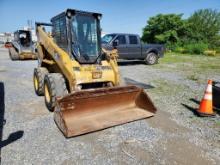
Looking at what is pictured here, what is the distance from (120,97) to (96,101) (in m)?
0.59

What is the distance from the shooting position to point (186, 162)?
316 cm

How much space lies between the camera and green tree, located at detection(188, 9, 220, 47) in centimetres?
3261

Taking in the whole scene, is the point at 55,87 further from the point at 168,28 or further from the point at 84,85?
the point at 168,28

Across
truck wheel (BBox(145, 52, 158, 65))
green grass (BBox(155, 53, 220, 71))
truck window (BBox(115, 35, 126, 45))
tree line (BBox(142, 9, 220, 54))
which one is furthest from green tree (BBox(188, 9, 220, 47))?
truck window (BBox(115, 35, 126, 45))

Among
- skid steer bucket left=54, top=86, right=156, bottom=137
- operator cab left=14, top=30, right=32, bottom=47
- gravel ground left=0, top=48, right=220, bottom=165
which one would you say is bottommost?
gravel ground left=0, top=48, right=220, bottom=165

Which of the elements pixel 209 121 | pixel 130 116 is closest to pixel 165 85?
pixel 209 121

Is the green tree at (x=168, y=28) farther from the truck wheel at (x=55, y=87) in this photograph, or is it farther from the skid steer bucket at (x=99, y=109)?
the truck wheel at (x=55, y=87)

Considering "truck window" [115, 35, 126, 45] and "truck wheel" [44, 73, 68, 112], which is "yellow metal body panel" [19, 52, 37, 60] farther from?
"truck wheel" [44, 73, 68, 112]

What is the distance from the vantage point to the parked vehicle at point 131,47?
466 inches

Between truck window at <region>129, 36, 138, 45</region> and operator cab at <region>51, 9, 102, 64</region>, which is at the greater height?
truck window at <region>129, 36, 138, 45</region>

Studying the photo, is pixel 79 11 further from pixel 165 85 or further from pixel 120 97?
pixel 165 85

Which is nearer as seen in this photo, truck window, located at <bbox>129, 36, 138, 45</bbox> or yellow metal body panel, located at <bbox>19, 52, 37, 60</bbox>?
truck window, located at <bbox>129, 36, 138, 45</bbox>

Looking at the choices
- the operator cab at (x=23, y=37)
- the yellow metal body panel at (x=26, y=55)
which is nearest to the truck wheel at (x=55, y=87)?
the yellow metal body panel at (x=26, y=55)

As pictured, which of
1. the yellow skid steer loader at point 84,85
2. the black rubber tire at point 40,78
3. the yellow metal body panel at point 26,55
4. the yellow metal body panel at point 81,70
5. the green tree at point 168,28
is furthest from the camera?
the green tree at point 168,28
